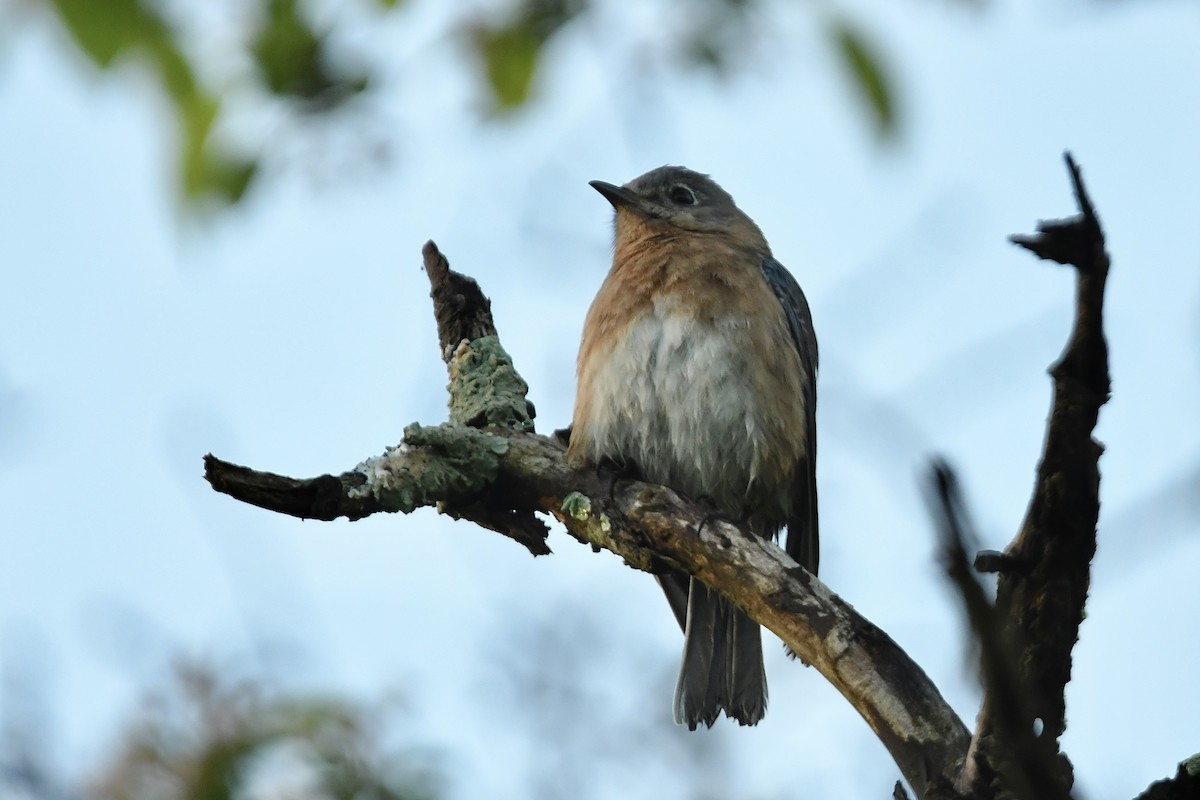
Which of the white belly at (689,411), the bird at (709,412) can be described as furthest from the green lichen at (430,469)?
the white belly at (689,411)

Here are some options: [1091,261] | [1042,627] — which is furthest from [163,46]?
[1042,627]

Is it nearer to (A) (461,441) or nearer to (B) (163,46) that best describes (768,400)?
(A) (461,441)

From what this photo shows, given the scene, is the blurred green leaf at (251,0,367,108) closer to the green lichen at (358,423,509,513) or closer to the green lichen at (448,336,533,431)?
the green lichen at (358,423,509,513)

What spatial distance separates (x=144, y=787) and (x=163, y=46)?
2.61 metres

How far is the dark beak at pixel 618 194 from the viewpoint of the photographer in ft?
26.6

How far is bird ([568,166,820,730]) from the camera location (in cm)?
663

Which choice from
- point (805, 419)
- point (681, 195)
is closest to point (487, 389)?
point (805, 419)

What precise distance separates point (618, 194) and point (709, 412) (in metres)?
2.04

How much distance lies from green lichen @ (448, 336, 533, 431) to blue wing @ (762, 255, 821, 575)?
1527 millimetres

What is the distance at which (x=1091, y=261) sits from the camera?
111 inches

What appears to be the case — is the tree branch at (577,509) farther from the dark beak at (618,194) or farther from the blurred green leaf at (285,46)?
the blurred green leaf at (285,46)

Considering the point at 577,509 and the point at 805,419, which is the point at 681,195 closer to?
the point at 805,419

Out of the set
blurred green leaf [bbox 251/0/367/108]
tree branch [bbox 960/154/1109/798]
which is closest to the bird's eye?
tree branch [bbox 960/154/1109/798]

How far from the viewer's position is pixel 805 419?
275 inches
